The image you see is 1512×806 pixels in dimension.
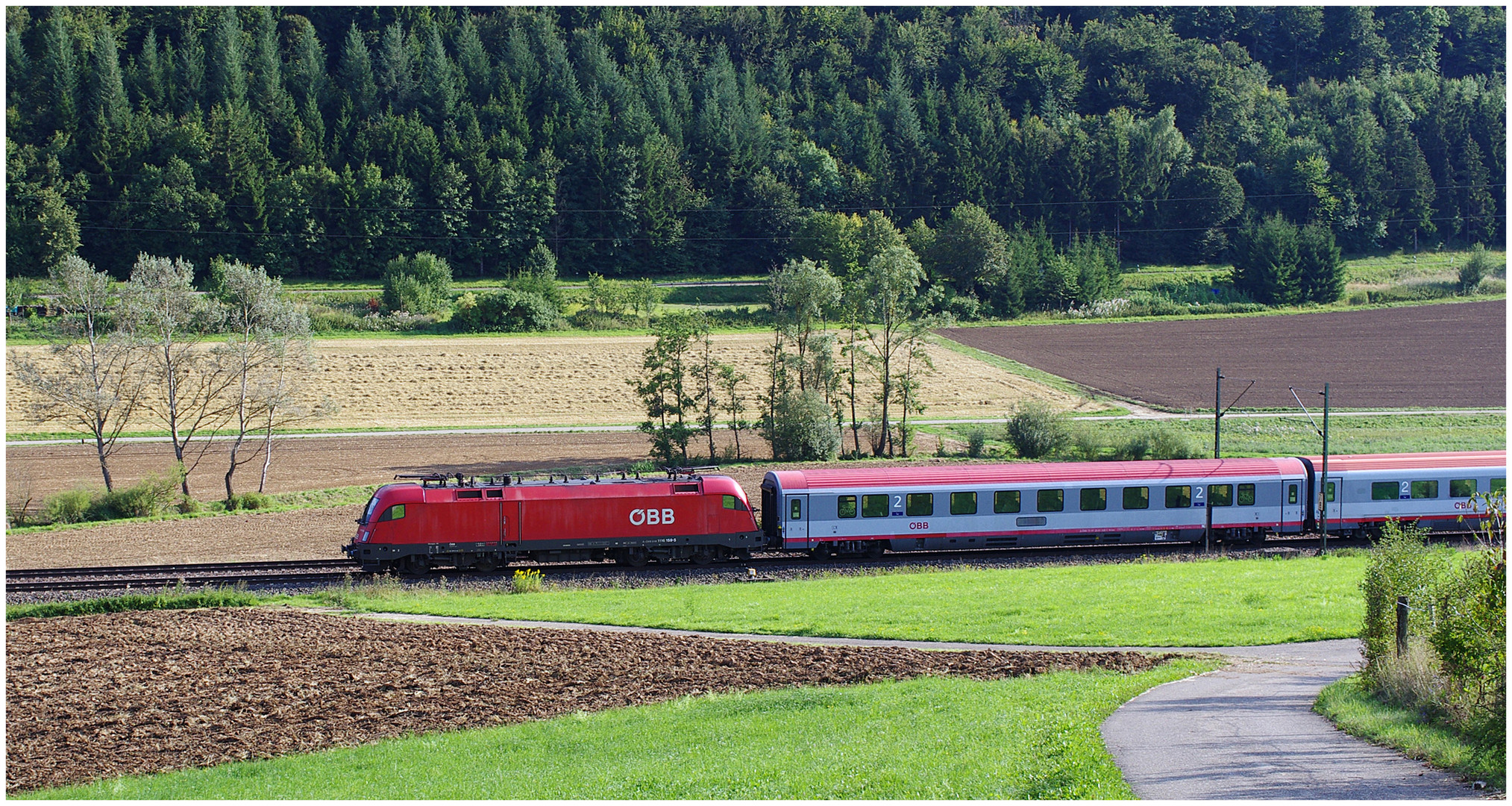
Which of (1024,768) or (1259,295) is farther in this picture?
(1259,295)

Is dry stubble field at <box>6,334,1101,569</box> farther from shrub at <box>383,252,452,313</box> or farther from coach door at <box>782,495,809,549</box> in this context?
coach door at <box>782,495,809,549</box>

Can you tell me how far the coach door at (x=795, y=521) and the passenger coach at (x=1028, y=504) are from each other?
0.07 feet

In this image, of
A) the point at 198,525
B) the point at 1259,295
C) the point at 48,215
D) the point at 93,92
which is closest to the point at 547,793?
the point at 198,525

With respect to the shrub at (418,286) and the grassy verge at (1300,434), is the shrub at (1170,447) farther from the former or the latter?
the shrub at (418,286)

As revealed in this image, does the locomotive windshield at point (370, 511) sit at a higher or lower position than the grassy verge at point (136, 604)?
higher

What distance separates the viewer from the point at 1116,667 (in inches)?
739

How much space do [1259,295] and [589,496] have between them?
89381 millimetres

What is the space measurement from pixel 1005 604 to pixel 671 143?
110m

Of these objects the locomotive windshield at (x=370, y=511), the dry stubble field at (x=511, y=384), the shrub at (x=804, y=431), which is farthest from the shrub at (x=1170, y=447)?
the locomotive windshield at (x=370, y=511)

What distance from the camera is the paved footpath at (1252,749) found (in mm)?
11211

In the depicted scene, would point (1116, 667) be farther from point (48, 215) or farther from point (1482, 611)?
point (48, 215)

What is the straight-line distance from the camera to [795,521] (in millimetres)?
32812

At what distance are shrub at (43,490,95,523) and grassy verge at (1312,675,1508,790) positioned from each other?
40424mm

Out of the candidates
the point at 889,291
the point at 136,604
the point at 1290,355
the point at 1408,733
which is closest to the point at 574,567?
the point at 136,604
